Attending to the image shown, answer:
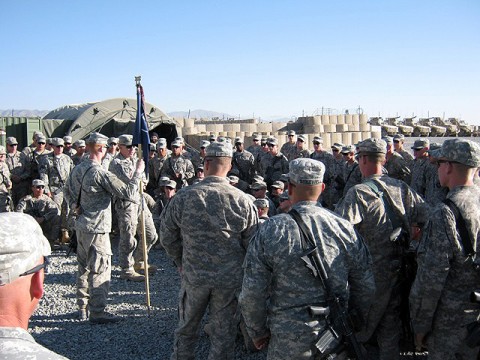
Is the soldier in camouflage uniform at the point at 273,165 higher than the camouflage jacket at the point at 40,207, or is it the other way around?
the soldier in camouflage uniform at the point at 273,165

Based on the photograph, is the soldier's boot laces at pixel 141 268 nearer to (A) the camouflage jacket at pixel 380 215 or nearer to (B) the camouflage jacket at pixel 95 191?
(B) the camouflage jacket at pixel 95 191

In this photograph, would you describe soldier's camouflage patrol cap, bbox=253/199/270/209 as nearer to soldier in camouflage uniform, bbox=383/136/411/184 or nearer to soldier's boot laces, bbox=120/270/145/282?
soldier's boot laces, bbox=120/270/145/282

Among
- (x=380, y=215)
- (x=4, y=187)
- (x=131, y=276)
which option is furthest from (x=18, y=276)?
(x=4, y=187)

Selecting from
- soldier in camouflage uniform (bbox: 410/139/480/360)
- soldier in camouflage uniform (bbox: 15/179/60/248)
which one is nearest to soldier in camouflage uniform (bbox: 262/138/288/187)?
soldier in camouflage uniform (bbox: 15/179/60/248)

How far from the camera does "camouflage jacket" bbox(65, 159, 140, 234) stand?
559cm

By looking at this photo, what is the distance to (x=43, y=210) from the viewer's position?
30.6ft

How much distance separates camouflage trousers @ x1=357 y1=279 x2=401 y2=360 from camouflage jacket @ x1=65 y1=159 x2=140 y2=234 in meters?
3.04

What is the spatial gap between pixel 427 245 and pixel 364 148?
107 centimetres

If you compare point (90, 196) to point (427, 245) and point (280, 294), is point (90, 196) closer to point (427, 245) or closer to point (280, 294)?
point (280, 294)

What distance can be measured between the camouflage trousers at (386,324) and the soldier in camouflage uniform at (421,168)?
4.75 m

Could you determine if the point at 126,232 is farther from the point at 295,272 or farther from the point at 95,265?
the point at 295,272

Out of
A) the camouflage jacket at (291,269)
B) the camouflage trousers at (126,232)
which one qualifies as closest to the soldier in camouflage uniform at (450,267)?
the camouflage jacket at (291,269)

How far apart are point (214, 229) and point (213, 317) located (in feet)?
2.47

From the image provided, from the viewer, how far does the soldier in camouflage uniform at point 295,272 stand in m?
2.82
